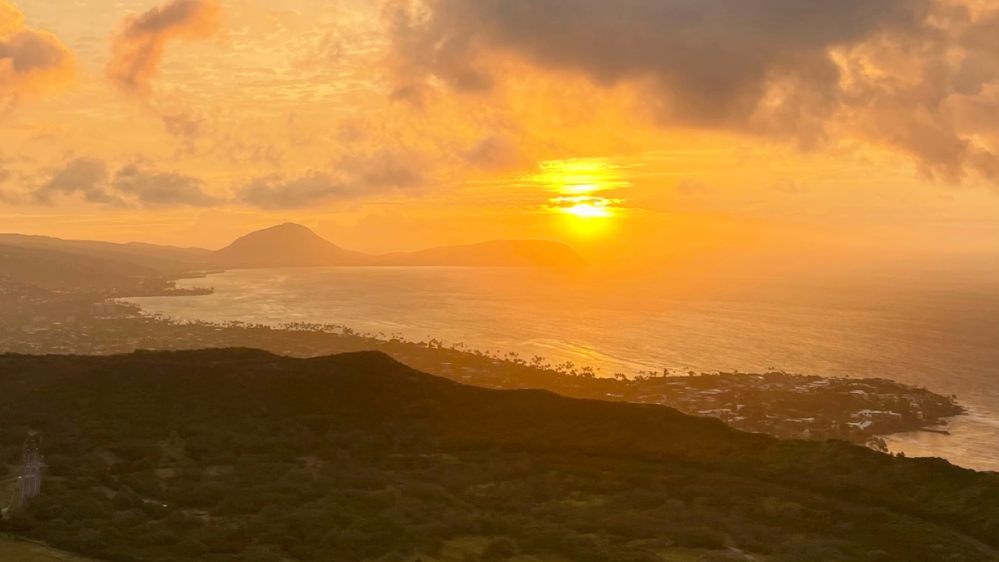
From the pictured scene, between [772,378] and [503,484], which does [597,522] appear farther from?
[772,378]

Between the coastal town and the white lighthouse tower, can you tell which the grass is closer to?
the white lighthouse tower

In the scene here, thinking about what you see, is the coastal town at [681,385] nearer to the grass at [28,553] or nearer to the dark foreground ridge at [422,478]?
the dark foreground ridge at [422,478]

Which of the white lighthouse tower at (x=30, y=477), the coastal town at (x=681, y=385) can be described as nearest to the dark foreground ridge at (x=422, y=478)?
the white lighthouse tower at (x=30, y=477)

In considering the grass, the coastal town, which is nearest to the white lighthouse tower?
the grass

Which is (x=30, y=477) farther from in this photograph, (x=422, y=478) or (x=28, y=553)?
(x=422, y=478)

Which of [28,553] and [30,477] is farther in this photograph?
[30,477]

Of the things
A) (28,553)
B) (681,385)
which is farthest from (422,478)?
(681,385)

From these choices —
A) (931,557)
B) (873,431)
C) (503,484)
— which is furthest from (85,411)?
(873,431)
